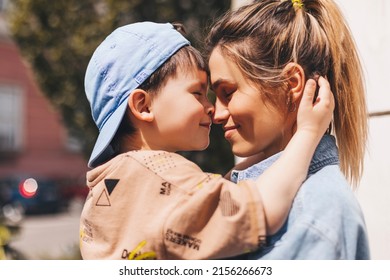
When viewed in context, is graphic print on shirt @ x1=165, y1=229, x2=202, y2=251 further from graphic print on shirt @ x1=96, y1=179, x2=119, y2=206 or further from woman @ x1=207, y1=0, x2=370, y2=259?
woman @ x1=207, y1=0, x2=370, y2=259

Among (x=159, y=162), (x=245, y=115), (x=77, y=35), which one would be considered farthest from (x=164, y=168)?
(x=77, y=35)

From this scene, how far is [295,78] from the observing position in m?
1.36

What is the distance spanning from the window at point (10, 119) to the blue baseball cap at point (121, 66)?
14.0 m

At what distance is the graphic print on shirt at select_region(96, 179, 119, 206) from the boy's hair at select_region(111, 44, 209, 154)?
175mm

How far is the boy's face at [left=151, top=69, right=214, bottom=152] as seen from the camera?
1415mm

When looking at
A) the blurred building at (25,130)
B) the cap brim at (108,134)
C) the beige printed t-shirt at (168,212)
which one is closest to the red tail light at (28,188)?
the blurred building at (25,130)

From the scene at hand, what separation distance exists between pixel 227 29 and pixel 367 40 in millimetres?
900

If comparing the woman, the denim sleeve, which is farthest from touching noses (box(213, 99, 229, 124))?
the denim sleeve

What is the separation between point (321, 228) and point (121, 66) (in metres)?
0.60

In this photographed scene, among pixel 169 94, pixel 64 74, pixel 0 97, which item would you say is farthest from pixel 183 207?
pixel 0 97

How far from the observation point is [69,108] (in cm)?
673

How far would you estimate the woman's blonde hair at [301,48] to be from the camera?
1369 millimetres

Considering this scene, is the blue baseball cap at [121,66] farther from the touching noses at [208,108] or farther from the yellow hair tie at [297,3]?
the yellow hair tie at [297,3]
